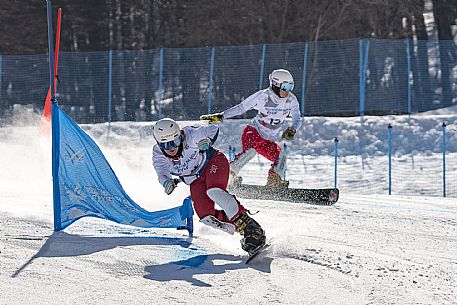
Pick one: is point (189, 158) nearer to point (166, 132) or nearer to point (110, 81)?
point (166, 132)

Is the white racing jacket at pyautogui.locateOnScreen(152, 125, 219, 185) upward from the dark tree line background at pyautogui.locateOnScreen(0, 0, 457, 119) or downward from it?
downward

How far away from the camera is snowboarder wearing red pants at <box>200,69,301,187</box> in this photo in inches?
444

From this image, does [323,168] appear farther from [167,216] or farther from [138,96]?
[167,216]

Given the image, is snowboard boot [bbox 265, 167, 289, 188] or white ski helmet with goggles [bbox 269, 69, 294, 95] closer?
white ski helmet with goggles [bbox 269, 69, 294, 95]

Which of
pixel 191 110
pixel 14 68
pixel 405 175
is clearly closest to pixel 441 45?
pixel 405 175

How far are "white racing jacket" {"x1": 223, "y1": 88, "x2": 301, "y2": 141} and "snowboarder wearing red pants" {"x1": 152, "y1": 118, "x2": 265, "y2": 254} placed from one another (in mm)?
2839

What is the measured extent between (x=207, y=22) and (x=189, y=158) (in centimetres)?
2400

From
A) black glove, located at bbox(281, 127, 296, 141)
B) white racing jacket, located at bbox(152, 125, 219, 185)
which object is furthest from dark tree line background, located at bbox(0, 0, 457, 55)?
white racing jacket, located at bbox(152, 125, 219, 185)

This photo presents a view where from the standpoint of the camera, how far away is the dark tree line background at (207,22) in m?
31.5

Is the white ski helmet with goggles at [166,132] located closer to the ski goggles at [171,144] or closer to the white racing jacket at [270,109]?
the ski goggles at [171,144]

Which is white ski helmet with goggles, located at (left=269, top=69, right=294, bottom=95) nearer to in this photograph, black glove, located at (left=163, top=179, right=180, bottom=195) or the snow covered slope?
the snow covered slope

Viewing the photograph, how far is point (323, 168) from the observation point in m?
21.0

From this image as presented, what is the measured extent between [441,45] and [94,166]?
1708 cm

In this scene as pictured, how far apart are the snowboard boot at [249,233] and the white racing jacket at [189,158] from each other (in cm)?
73
